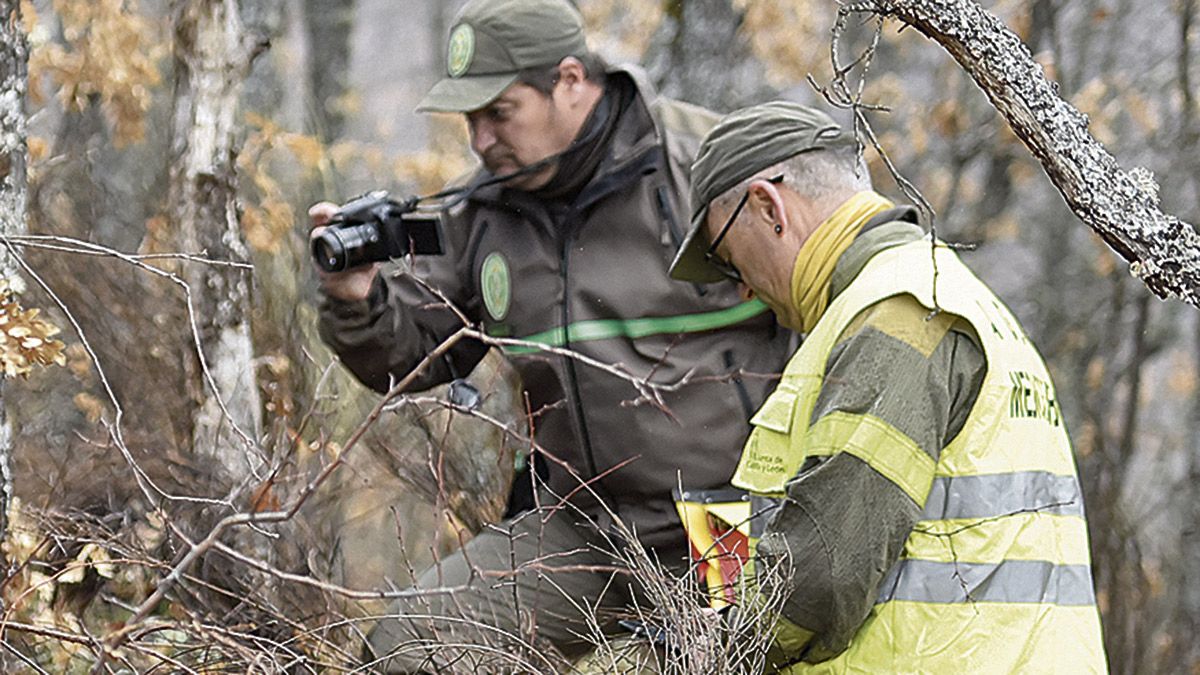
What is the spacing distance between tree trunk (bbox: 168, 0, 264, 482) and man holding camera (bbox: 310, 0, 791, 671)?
0.69 metres

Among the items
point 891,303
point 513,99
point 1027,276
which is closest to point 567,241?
point 513,99

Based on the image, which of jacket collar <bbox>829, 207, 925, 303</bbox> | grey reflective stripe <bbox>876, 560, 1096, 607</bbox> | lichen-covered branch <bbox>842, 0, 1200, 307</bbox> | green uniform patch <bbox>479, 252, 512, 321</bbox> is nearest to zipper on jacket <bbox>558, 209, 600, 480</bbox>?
green uniform patch <bbox>479, 252, 512, 321</bbox>

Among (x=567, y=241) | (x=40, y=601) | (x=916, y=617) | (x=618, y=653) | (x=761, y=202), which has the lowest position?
(x=40, y=601)

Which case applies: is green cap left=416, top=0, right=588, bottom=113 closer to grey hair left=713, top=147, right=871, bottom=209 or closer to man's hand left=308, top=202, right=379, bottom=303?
man's hand left=308, top=202, right=379, bottom=303

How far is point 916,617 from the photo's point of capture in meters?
2.82

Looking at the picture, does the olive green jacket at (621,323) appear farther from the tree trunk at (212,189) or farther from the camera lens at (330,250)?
the tree trunk at (212,189)

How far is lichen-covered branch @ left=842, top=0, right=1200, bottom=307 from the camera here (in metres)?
2.11

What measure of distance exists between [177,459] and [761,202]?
90.5 inches

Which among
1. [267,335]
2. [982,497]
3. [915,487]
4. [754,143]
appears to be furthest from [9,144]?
[267,335]

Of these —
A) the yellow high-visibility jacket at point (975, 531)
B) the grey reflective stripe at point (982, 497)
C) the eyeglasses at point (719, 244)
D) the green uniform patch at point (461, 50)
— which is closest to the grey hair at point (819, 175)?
the eyeglasses at point (719, 244)

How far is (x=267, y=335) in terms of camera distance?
5516 millimetres

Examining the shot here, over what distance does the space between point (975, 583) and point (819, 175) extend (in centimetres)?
90

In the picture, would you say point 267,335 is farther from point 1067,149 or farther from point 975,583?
point 1067,149

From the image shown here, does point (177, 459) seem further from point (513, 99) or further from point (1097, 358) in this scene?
point (1097, 358)
